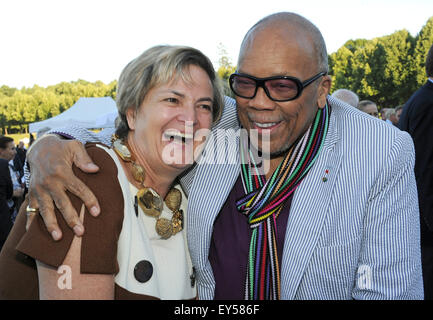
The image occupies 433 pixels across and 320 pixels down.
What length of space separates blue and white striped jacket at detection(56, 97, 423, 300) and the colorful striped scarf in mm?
72

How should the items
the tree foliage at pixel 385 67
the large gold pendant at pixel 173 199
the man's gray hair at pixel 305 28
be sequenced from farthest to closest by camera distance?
the tree foliage at pixel 385 67
the large gold pendant at pixel 173 199
the man's gray hair at pixel 305 28

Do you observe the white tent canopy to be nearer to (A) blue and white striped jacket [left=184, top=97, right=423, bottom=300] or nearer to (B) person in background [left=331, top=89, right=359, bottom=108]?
(B) person in background [left=331, top=89, right=359, bottom=108]

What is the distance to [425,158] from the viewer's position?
3.67 metres

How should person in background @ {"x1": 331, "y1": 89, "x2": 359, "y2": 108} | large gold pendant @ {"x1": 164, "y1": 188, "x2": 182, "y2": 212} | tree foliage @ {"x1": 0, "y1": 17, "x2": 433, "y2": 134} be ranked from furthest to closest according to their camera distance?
tree foliage @ {"x1": 0, "y1": 17, "x2": 433, "y2": 134}, person in background @ {"x1": 331, "y1": 89, "x2": 359, "y2": 108}, large gold pendant @ {"x1": 164, "y1": 188, "x2": 182, "y2": 212}

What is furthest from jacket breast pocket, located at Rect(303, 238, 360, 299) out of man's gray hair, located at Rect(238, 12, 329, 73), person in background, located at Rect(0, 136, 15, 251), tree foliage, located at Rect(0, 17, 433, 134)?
tree foliage, located at Rect(0, 17, 433, 134)

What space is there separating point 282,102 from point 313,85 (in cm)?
23

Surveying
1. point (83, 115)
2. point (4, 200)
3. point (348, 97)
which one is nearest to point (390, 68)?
point (83, 115)

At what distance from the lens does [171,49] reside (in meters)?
2.13

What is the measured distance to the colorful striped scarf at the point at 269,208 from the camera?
6.78ft

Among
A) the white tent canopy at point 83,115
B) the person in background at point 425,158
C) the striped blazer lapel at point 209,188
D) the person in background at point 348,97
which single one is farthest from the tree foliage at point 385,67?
the striped blazer lapel at point 209,188

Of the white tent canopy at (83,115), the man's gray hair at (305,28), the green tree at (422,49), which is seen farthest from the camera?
the green tree at (422,49)

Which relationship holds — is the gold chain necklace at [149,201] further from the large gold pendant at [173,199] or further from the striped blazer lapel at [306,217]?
the striped blazer lapel at [306,217]

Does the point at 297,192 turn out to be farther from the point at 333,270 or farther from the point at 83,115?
the point at 83,115

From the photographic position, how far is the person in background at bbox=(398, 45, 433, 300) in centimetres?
365
